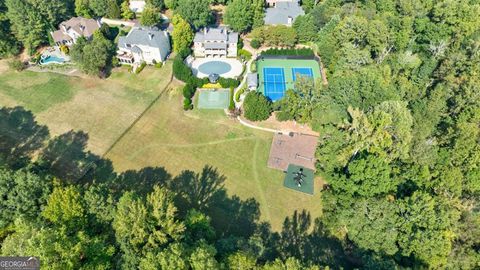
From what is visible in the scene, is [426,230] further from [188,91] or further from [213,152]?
[188,91]

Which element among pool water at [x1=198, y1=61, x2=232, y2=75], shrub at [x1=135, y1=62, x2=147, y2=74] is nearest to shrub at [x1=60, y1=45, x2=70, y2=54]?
shrub at [x1=135, y1=62, x2=147, y2=74]

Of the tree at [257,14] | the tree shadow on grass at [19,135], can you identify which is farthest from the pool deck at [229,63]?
the tree shadow on grass at [19,135]

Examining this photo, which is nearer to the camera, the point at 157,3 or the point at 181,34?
the point at 181,34

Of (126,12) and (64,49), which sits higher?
(126,12)

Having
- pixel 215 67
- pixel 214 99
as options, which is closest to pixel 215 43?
pixel 215 67

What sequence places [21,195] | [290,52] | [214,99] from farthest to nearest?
[290,52]
[214,99]
[21,195]

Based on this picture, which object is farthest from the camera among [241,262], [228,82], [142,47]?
[142,47]

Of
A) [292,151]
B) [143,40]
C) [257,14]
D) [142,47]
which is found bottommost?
[292,151]
